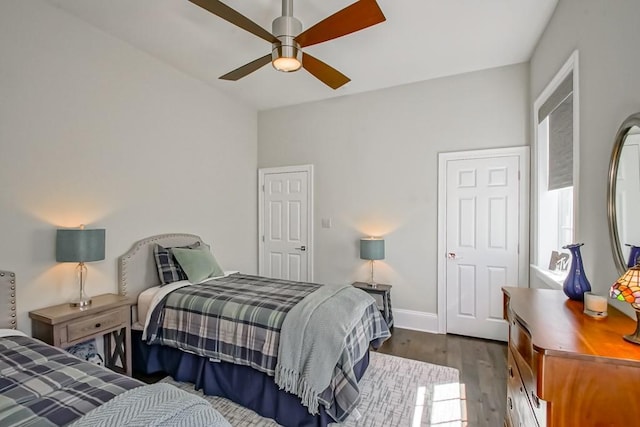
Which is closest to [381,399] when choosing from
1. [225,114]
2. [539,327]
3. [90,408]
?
[539,327]

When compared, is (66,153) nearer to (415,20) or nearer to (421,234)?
(415,20)

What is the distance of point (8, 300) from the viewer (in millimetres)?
2131

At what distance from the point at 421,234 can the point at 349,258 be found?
1.01 meters

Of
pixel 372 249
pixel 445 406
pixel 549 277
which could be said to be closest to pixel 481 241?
pixel 549 277

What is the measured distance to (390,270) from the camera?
3965 millimetres

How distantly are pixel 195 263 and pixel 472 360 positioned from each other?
2.91m

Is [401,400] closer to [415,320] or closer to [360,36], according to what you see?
[415,320]

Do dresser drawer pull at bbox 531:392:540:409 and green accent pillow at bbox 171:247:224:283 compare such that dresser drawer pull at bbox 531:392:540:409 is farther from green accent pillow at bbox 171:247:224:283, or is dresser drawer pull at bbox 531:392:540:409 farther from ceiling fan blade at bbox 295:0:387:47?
green accent pillow at bbox 171:247:224:283

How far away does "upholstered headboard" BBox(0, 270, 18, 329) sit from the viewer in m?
2.10

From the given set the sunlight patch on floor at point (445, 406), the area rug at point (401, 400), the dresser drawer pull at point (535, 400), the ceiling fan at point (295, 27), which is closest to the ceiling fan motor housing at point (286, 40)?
the ceiling fan at point (295, 27)

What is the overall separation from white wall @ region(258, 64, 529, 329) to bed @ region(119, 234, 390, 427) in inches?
54.1

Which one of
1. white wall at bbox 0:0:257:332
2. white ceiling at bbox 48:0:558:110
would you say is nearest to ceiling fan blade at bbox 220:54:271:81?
white ceiling at bbox 48:0:558:110

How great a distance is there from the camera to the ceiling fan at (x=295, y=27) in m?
1.84

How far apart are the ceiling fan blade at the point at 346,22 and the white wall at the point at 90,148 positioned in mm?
1925
